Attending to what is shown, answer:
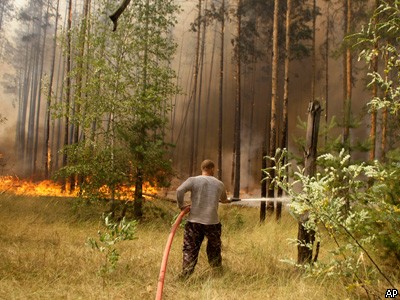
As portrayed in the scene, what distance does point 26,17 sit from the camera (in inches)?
1095

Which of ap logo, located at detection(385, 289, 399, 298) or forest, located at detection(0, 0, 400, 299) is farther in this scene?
forest, located at detection(0, 0, 400, 299)

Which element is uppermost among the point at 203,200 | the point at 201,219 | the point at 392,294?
the point at 203,200

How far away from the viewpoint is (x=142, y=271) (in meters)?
5.61

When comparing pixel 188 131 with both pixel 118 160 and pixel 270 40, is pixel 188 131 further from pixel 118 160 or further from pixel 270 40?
pixel 118 160

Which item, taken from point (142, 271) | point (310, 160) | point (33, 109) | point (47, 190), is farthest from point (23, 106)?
point (310, 160)

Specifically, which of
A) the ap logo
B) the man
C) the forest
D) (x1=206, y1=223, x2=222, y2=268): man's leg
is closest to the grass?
(x1=206, y1=223, x2=222, y2=268): man's leg

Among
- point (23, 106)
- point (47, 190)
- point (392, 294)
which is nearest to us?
point (392, 294)

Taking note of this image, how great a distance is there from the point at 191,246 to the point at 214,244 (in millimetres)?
365

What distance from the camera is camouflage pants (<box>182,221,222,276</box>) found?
5398mm

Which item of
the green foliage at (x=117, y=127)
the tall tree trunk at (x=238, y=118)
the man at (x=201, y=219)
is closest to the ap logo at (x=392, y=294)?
the man at (x=201, y=219)

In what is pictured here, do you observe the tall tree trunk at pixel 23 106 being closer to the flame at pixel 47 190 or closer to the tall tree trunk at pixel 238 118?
the flame at pixel 47 190

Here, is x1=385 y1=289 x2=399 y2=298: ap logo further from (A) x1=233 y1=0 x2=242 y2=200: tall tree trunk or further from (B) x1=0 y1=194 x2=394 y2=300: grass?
(A) x1=233 y1=0 x2=242 y2=200: tall tree trunk

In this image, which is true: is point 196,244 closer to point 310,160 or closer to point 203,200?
point 203,200

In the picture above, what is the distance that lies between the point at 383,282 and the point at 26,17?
29530 mm
